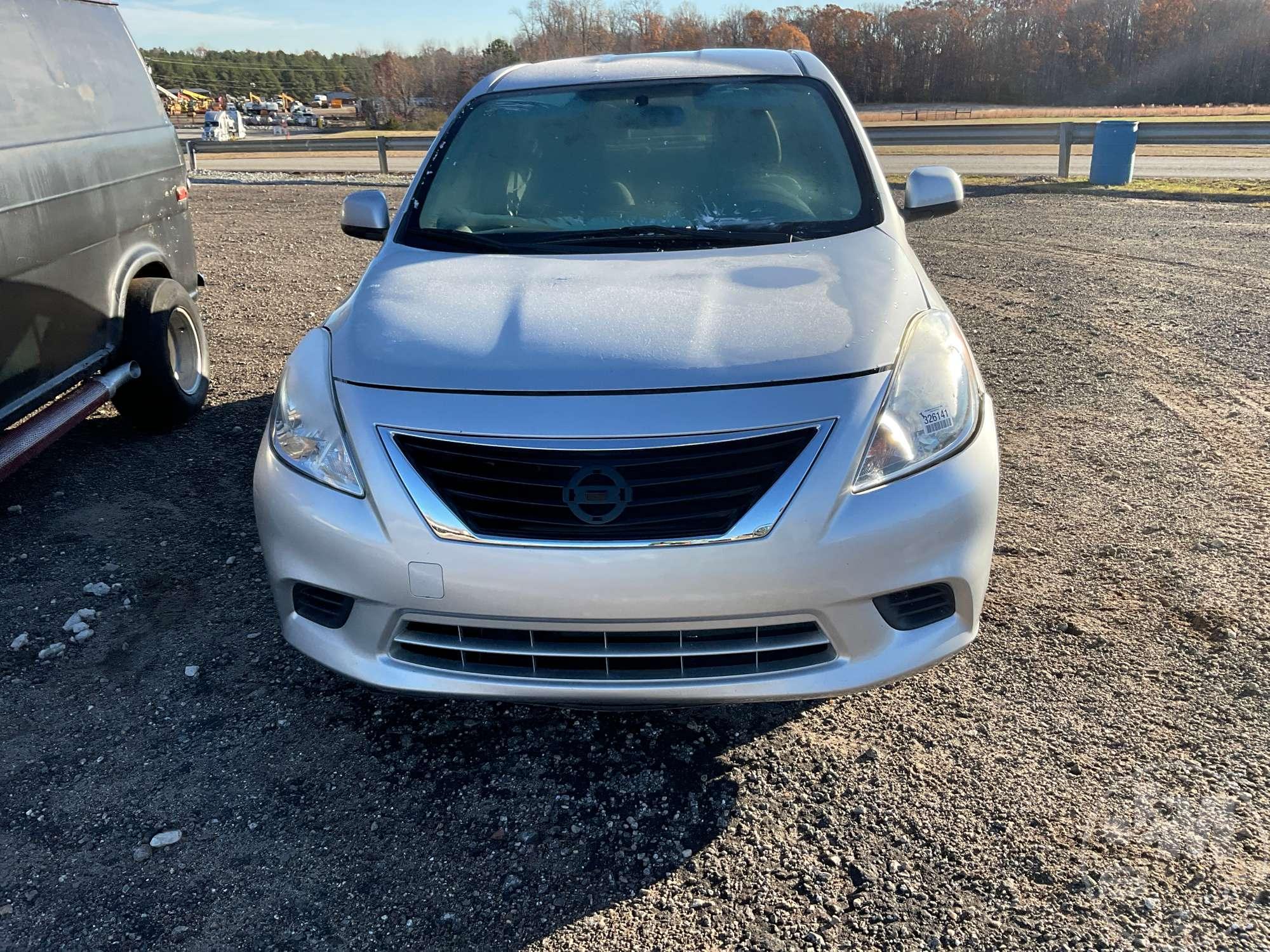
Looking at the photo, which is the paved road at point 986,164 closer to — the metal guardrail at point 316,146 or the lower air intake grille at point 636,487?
the metal guardrail at point 316,146

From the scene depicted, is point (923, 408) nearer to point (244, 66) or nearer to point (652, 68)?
point (652, 68)

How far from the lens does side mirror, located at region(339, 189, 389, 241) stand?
12.7 feet

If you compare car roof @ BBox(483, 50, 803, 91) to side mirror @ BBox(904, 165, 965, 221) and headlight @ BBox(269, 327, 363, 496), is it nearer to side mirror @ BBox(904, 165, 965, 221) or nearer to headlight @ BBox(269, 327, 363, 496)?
side mirror @ BBox(904, 165, 965, 221)

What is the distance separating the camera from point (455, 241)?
3.48 metres

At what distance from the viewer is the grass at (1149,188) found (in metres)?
12.2

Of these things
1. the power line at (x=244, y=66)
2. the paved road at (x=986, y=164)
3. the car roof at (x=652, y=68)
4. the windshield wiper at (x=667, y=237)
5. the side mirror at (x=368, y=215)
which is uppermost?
the power line at (x=244, y=66)

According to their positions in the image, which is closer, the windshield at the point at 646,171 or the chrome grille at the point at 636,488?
the chrome grille at the point at 636,488

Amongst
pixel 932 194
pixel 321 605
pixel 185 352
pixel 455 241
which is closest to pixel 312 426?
pixel 321 605

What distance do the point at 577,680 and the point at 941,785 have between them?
3.33ft

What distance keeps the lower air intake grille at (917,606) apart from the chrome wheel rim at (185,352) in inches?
167

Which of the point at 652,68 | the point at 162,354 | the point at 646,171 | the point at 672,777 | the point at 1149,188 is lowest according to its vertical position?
the point at 1149,188

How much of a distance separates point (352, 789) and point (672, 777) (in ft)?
2.85

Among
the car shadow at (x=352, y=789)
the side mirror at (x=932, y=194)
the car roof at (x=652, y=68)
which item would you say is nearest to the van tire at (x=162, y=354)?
the car shadow at (x=352, y=789)

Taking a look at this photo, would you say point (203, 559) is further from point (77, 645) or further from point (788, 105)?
point (788, 105)
